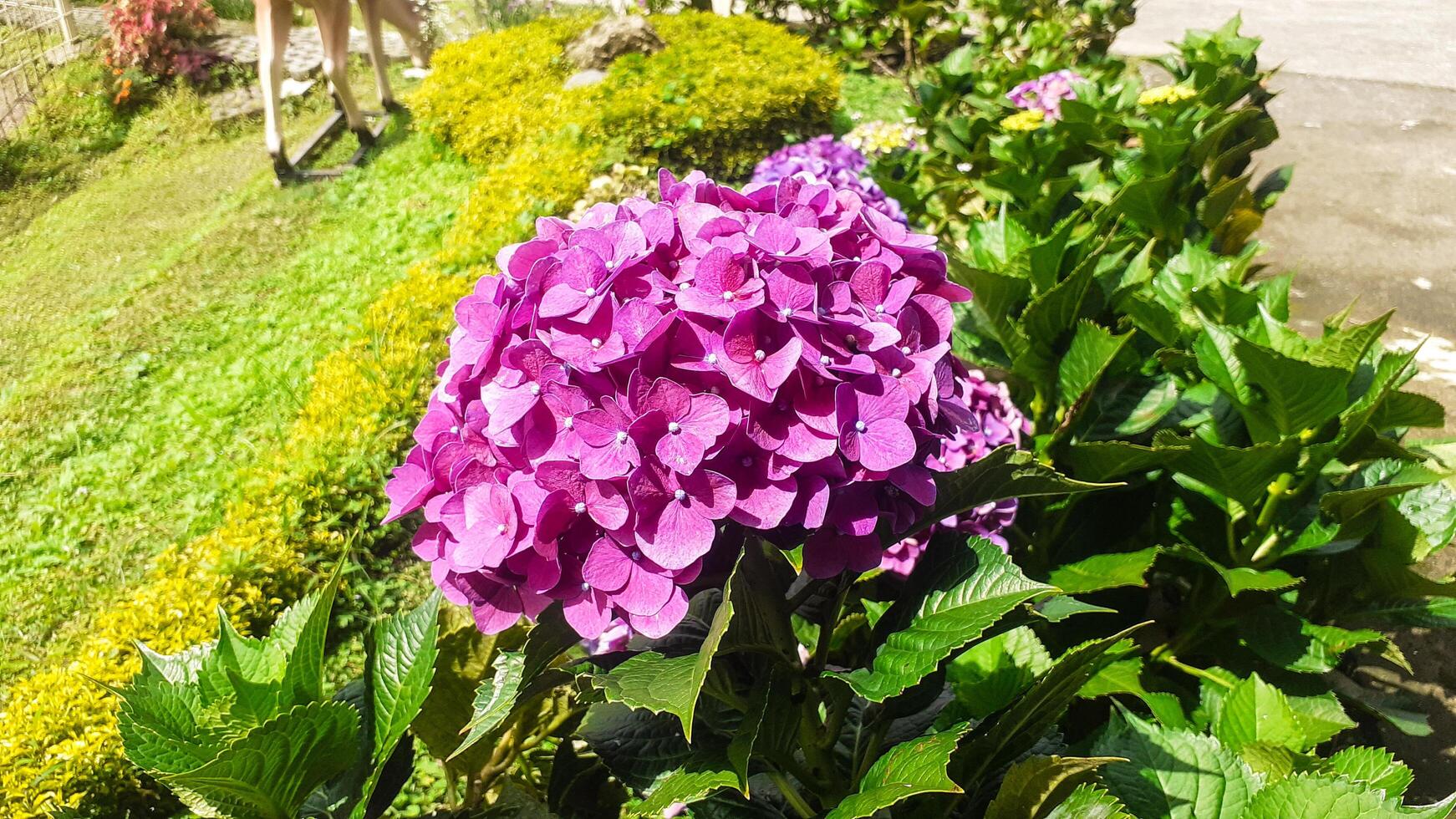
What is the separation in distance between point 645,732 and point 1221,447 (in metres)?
1.03

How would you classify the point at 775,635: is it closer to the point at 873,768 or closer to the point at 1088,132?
the point at 873,768

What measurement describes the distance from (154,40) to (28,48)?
3.36ft

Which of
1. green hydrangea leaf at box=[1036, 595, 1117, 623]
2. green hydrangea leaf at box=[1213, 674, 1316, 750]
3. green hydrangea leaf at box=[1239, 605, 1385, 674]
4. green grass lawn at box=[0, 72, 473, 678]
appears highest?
green hydrangea leaf at box=[1036, 595, 1117, 623]

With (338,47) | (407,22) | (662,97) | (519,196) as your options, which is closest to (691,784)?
(519,196)

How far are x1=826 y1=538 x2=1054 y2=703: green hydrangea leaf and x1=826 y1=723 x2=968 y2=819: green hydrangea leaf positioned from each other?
80 millimetres

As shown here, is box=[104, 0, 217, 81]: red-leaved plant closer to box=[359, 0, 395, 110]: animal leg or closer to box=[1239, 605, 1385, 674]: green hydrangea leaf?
box=[359, 0, 395, 110]: animal leg

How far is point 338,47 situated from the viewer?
6691mm

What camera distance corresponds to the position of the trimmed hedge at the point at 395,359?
2.13 m

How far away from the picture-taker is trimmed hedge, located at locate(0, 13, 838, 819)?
213 cm

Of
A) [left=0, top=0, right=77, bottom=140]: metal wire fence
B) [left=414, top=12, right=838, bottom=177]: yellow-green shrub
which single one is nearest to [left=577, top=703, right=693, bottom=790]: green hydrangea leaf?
[left=414, top=12, right=838, bottom=177]: yellow-green shrub

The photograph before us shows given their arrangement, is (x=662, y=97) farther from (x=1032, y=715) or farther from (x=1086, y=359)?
(x=1032, y=715)

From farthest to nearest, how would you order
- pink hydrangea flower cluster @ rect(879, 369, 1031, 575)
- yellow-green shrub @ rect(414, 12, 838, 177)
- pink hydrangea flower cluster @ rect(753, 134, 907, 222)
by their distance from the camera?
1. yellow-green shrub @ rect(414, 12, 838, 177)
2. pink hydrangea flower cluster @ rect(753, 134, 907, 222)
3. pink hydrangea flower cluster @ rect(879, 369, 1031, 575)

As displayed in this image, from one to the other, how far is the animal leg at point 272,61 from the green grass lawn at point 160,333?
0.34 m

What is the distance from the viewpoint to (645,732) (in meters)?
1.29
